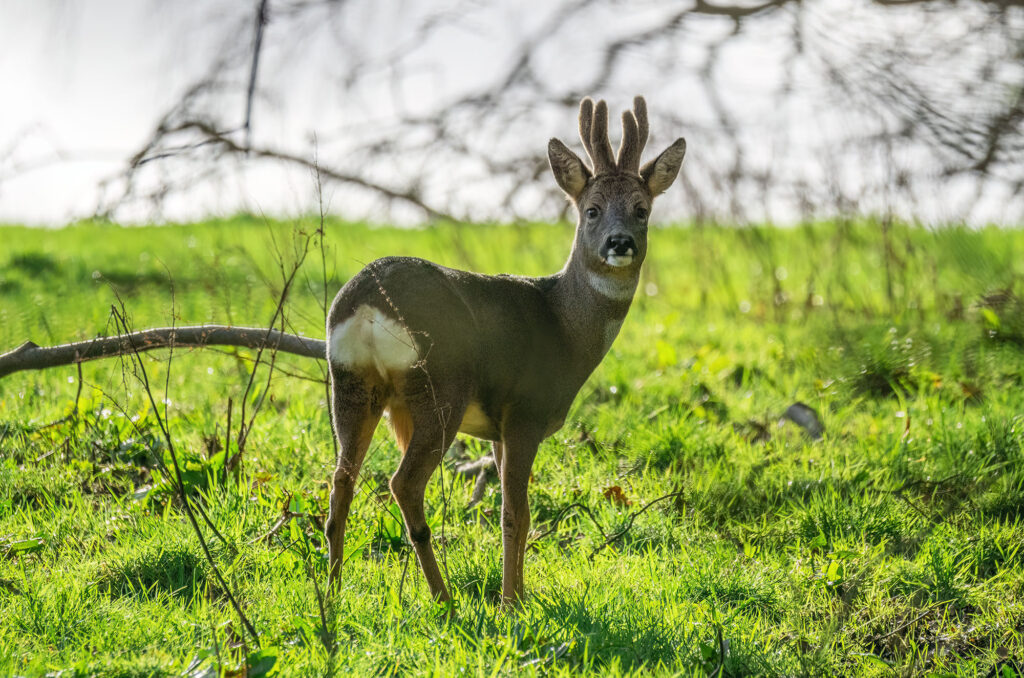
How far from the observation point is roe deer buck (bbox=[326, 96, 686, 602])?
3.43 meters

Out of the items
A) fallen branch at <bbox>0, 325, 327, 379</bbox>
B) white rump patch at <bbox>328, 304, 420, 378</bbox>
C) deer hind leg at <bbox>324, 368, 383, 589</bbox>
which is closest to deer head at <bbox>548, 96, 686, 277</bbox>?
white rump patch at <bbox>328, 304, 420, 378</bbox>

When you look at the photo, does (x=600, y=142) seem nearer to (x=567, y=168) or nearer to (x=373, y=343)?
(x=567, y=168)

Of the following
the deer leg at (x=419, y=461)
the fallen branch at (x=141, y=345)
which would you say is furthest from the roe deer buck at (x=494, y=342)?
the fallen branch at (x=141, y=345)

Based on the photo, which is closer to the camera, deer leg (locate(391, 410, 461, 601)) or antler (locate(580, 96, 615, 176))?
deer leg (locate(391, 410, 461, 601))

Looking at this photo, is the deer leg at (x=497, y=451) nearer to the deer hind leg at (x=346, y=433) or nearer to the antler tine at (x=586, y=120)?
the deer hind leg at (x=346, y=433)

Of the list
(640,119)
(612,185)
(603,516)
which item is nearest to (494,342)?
(612,185)

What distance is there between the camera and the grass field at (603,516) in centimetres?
331

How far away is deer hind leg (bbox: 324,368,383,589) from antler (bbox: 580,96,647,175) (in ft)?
4.75

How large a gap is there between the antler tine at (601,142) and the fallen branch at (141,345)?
1.44 metres

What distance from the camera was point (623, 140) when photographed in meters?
4.23

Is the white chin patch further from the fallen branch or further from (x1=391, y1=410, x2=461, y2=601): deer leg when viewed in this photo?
the fallen branch

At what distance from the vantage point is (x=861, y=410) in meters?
6.07

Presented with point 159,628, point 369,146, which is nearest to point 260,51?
point 369,146

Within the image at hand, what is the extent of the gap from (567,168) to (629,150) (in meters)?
0.29
